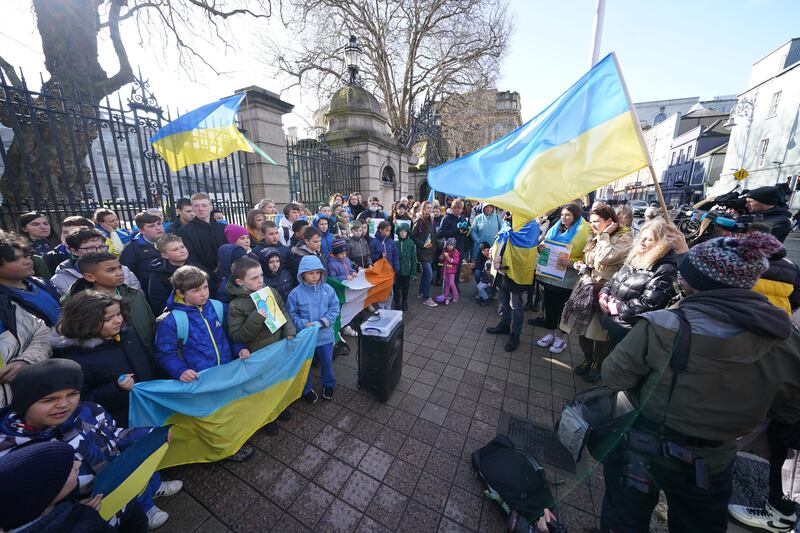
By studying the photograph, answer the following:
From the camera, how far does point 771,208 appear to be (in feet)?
11.8

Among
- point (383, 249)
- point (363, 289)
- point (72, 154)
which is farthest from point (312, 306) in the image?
point (72, 154)

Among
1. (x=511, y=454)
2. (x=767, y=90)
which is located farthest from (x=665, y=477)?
(x=767, y=90)

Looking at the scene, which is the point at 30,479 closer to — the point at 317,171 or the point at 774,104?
the point at 317,171

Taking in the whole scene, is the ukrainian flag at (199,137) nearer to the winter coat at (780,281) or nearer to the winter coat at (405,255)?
the winter coat at (405,255)

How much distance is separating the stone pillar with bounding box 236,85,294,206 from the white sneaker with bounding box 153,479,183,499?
18.9 ft

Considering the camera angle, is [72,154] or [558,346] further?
[72,154]

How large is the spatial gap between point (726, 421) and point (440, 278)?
21.5ft

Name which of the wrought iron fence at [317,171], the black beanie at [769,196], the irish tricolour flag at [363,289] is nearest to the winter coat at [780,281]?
the black beanie at [769,196]

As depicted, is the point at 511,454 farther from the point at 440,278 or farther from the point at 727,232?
the point at 440,278

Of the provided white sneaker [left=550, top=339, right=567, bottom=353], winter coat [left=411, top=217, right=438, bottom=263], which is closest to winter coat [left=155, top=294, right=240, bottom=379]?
winter coat [left=411, top=217, right=438, bottom=263]

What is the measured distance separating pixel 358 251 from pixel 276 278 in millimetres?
1821

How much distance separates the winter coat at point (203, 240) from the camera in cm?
Result: 403

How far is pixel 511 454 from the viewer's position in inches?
99.5

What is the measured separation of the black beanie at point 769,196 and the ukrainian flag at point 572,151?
2.73m
